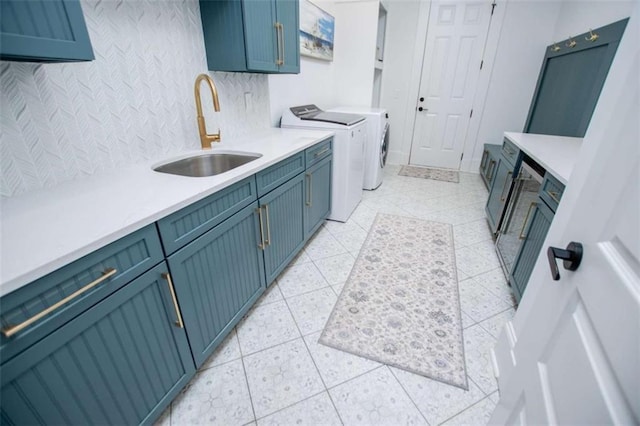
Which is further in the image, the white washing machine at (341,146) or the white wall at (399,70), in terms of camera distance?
the white wall at (399,70)

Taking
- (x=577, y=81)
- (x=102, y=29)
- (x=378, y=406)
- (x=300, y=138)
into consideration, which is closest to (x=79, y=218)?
(x=102, y=29)

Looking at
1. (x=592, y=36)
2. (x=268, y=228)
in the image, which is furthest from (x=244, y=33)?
(x=592, y=36)

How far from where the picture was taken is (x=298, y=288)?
1.97 metres

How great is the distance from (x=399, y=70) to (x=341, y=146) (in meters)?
2.57

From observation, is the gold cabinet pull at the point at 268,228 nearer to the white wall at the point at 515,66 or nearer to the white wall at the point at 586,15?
the white wall at the point at 586,15

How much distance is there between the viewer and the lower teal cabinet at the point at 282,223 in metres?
1.68

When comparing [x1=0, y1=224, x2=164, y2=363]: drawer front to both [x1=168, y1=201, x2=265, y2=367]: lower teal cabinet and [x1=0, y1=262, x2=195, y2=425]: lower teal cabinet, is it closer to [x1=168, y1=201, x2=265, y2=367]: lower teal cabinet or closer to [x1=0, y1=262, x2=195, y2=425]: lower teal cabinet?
[x1=0, y1=262, x2=195, y2=425]: lower teal cabinet

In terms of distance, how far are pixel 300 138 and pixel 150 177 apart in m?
1.15

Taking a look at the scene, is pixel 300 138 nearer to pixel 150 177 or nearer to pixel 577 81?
pixel 150 177

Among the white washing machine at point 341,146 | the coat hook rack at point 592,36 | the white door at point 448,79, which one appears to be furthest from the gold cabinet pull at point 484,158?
the white washing machine at point 341,146

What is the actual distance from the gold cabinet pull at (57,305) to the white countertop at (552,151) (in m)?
1.78

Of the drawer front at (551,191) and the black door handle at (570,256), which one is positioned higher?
the black door handle at (570,256)

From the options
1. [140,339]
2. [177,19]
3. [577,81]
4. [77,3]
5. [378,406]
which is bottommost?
[378,406]

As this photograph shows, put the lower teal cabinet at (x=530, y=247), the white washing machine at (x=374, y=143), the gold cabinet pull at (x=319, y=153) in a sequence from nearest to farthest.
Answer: the lower teal cabinet at (x=530, y=247), the gold cabinet pull at (x=319, y=153), the white washing machine at (x=374, y=143)
